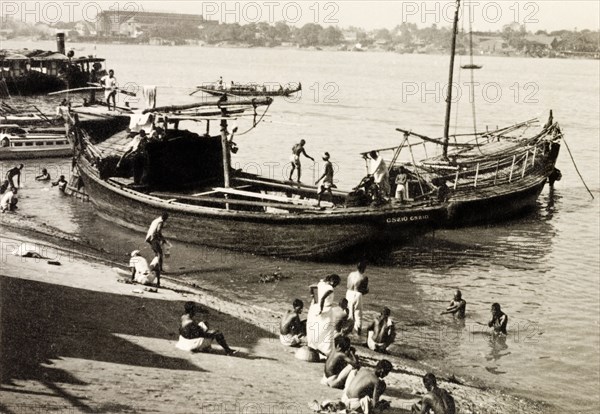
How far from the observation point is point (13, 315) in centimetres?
1130

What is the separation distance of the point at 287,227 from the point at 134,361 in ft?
28.4

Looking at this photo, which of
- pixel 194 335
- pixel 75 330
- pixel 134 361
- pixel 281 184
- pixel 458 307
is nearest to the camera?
pixel 134 361

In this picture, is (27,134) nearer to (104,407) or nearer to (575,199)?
(575,199)

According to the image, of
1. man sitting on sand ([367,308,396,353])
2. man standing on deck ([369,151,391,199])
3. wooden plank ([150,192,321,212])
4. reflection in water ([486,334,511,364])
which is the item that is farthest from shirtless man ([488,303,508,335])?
wooden plank ([150,192,321,212])

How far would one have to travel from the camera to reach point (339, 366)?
33.9 feet

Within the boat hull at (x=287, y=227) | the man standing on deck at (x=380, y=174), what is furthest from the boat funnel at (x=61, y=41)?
the man standing on deck at (x=380, y=174)

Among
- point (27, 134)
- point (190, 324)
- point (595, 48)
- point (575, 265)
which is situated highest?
point (595, 48)

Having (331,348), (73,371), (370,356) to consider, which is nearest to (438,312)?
(370,356)

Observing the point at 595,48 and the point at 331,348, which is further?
the point at 595,48

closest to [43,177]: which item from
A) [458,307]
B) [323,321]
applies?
[458,307]

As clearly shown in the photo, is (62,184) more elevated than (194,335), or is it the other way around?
(62,184)

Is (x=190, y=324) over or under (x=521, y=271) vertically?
over

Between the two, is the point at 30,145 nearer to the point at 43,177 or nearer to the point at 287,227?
the point at 43,177

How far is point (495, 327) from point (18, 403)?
33.3 feet
